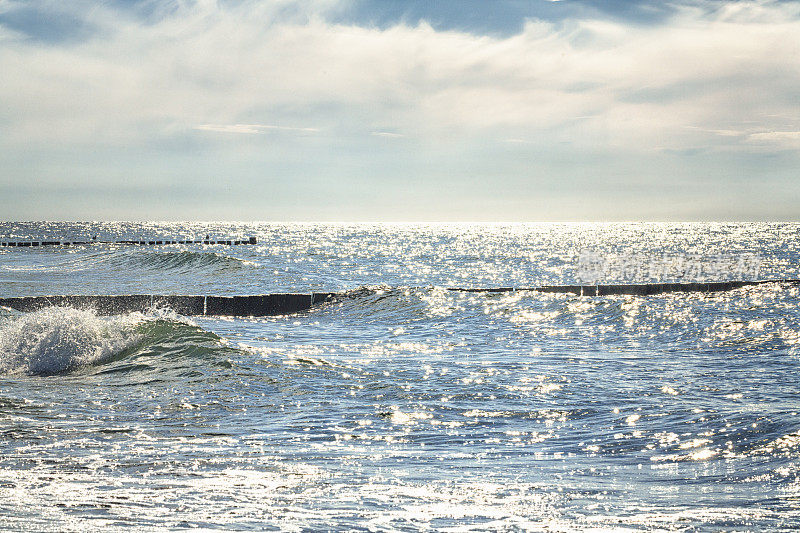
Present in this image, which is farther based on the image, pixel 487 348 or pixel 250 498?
pixel 487 348

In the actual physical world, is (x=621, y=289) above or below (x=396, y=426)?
above

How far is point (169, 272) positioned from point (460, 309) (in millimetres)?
37697

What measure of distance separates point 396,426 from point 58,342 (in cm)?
969

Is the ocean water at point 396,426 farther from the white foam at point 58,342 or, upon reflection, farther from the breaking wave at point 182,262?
the breaking wave at point 182,262

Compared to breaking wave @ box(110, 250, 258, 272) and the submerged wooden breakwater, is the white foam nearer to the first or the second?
the submerged wooden breakwater

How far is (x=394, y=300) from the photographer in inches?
1262

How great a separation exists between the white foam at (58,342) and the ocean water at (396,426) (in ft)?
0.22

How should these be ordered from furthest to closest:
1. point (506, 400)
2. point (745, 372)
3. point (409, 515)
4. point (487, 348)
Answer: point (487, 348) < point (745, 372) < point (506, 400) < point (409, 515)

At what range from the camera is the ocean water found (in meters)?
6.91

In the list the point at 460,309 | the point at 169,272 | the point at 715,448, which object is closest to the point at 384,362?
the point at 715,448

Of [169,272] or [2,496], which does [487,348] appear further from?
[169,272]

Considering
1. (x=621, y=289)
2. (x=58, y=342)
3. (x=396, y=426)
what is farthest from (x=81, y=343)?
(x=621, y=289)

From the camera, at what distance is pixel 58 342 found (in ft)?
55.7

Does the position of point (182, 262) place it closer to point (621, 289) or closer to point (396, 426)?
point (621, 289)
